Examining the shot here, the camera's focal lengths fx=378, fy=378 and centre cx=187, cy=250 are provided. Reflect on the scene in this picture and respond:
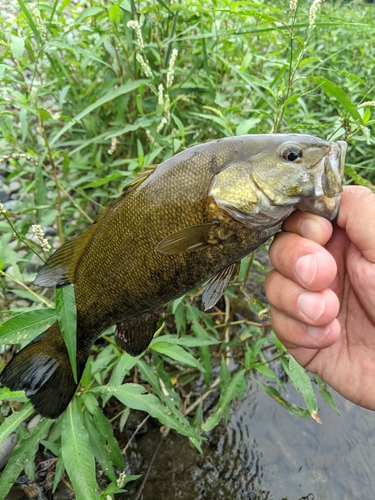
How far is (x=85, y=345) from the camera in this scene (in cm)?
186

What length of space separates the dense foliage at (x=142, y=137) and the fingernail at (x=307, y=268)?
25.4 inches

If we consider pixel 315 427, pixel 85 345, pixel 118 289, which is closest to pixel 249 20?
pixel 118 289

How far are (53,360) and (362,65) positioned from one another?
525 centimetres

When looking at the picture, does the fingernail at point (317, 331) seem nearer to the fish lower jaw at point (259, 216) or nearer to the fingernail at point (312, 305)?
the fingernail at point (312, 305)

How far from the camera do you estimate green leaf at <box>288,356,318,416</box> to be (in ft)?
6.86

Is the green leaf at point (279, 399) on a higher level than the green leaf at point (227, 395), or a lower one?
lower

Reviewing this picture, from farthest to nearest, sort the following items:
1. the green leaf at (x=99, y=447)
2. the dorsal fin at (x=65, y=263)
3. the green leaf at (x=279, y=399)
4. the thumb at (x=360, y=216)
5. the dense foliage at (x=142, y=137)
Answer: the green leaf at (x=279, y=399) < the green leaf at (x=99, y=447) < the dense foliage at (x=142, y=137) < the dorsal fin at (x=65, y=263) < the thumb at (x=360, y=216)

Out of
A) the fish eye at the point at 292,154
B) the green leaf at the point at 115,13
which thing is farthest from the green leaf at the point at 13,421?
the green leaf at the point at 115,13

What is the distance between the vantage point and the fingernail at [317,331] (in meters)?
1.63

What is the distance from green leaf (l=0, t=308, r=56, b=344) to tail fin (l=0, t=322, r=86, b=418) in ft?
0.37

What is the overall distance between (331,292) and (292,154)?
60 cm

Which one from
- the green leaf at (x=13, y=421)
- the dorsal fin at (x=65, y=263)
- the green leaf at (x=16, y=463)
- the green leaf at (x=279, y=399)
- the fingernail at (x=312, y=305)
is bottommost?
the green leaf at (x=279, y=399)

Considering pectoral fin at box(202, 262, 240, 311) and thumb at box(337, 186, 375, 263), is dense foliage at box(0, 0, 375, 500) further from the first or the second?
pectoral fin at box(202, 262, 240, 311)

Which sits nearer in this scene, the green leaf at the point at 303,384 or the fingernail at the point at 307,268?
the fingernail at the point at 307,268
